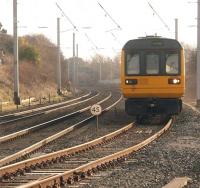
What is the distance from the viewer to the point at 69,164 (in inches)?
502

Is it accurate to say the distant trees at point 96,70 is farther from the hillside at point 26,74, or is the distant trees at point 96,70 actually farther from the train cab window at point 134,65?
the train cab window at point 134,65

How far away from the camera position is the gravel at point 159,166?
10572mm

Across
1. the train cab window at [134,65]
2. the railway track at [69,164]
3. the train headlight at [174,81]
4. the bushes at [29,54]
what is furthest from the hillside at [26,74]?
the railway track at [69,164]

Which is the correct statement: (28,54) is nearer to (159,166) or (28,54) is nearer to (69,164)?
(69,164)

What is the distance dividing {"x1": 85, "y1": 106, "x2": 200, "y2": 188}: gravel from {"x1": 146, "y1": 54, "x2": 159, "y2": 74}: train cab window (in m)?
5.33

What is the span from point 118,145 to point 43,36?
247ft

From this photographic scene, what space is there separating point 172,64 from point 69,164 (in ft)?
36.9

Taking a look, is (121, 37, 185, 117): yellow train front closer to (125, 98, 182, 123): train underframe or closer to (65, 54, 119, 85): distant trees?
(125, 98, 182, 123): train underframe

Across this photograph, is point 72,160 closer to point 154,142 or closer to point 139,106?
point 154,142

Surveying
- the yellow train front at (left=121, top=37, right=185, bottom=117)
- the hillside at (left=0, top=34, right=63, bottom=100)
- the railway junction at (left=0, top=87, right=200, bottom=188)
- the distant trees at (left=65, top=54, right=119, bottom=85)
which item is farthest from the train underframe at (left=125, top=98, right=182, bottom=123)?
the distant trees at (left=65, top=54, right=119, bottom=85)

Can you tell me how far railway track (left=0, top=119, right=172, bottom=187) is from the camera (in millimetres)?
10555

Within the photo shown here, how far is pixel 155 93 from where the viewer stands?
23172 millimetres

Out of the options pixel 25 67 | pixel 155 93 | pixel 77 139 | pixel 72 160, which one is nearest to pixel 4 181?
pixel 72 160

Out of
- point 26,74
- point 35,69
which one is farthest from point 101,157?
point 35,69
